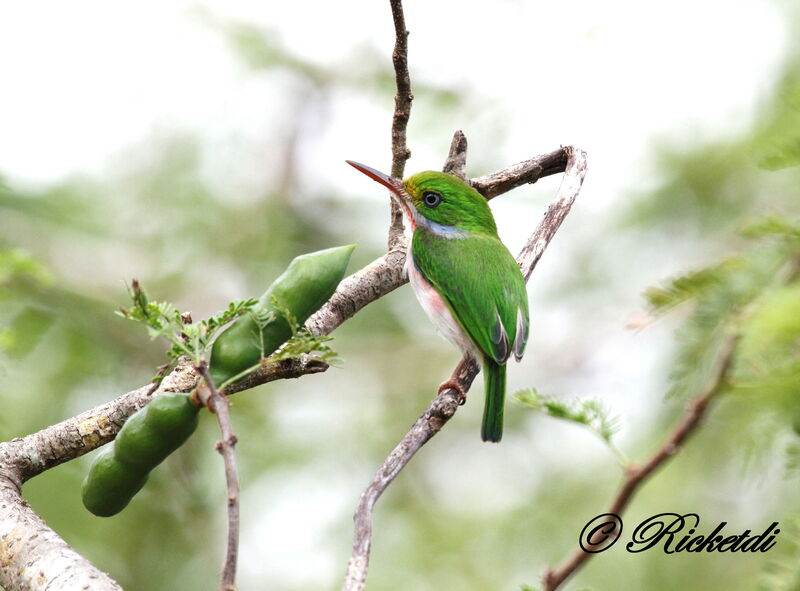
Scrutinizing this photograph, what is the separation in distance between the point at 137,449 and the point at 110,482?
164 mm

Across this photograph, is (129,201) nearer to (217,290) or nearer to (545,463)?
(217,290)

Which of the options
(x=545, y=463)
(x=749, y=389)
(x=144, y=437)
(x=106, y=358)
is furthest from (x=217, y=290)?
(x=749, y=389)

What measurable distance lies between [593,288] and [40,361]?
3.91 metres

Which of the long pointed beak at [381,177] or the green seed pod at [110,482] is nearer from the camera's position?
the green seed pod at [110,482]

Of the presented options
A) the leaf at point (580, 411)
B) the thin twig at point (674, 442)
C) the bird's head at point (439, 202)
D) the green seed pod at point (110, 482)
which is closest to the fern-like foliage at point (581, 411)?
the leaf at point (580, 411)

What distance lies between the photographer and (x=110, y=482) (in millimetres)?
2178

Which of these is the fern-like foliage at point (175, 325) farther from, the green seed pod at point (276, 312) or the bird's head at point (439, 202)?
the bird's head at point (439, 202)

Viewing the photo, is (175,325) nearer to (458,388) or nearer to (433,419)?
(433,419)

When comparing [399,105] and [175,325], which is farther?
[399,105]

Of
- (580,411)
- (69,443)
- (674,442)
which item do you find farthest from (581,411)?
(69,443)

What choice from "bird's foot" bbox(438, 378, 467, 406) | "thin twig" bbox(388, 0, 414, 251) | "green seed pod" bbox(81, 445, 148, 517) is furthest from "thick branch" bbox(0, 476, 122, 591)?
"thin twig" bbox(388, 0, 414, 251)

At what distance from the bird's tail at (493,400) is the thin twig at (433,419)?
0.09m

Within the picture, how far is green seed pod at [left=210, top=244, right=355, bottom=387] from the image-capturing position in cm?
215

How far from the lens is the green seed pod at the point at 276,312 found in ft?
7.07
